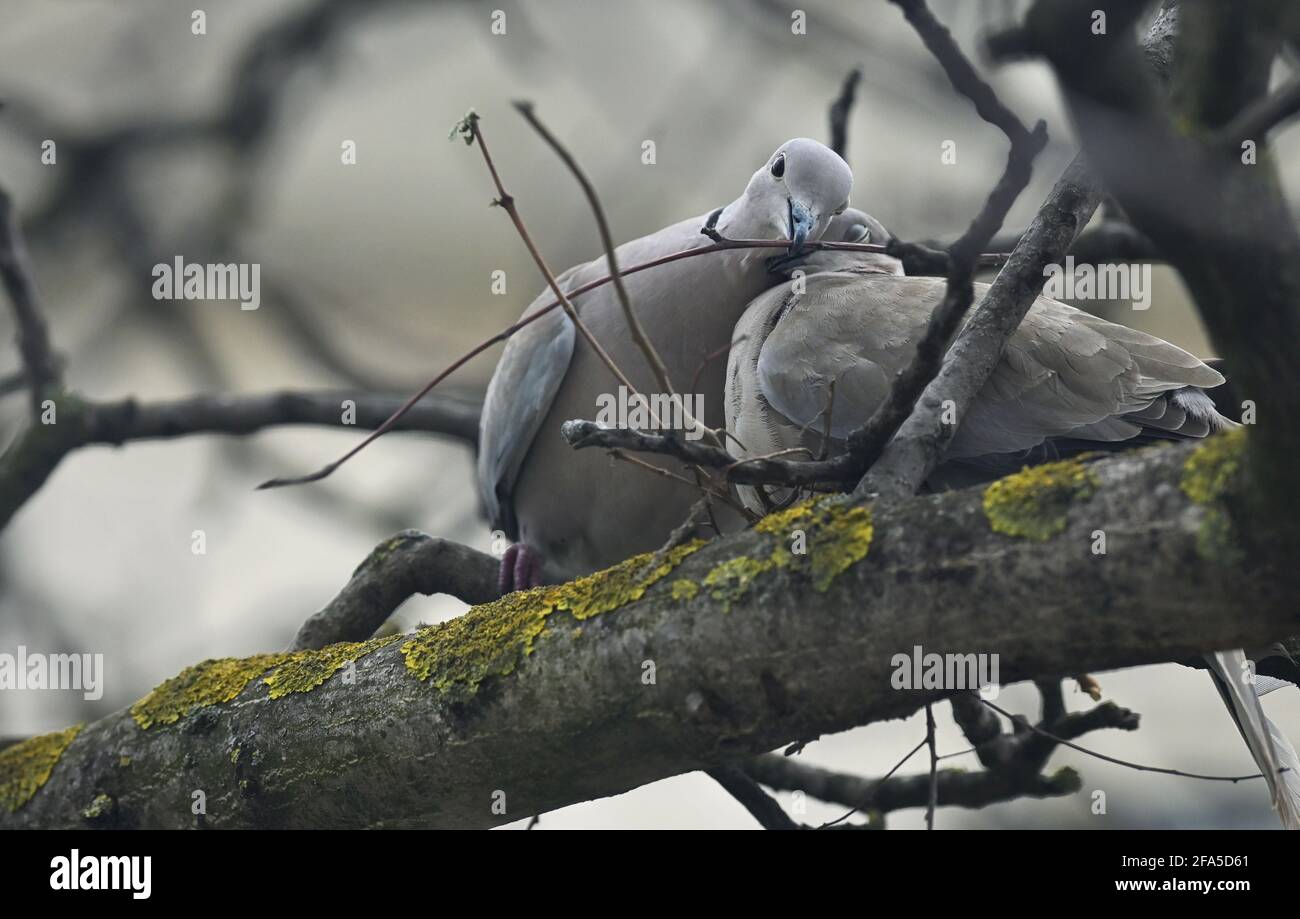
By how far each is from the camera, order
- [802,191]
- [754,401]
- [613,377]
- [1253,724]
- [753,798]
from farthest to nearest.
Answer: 1. [613,377]
2. [753,798]
3. [802,191]
4. [754,401]
5. [1253,724]

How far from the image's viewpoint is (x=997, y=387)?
2.56 meters

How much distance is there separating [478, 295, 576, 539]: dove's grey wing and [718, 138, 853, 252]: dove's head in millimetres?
703

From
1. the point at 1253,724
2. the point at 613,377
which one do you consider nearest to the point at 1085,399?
the point at 1253,724

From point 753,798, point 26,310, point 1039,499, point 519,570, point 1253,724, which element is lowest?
point 753,798

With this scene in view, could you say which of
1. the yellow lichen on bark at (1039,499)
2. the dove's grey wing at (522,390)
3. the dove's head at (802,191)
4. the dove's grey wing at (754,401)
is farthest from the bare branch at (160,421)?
the yellow lichen on bark at (1039,499)

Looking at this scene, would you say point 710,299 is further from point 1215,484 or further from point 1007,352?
point 1215,484

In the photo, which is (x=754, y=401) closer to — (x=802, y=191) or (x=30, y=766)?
(x=802, y=191)

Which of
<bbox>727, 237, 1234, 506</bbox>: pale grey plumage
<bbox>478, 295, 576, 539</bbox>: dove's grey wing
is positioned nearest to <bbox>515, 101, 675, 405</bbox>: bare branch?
<bbox>727, 237, 1234, 506</bbox>: pale grey plumage

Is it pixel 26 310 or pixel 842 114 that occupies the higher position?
pixel 842 114

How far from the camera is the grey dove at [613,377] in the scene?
10.8ft

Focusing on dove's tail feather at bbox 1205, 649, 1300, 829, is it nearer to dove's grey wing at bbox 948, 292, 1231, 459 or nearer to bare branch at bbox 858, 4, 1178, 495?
dove's grey wing at bbox 948, 292, 1231, 459

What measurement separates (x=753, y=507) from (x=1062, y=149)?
3.19 feet

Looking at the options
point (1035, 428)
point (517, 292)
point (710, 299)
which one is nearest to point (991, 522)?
point (1035, 428)

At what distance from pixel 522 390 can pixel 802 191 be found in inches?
40.2
